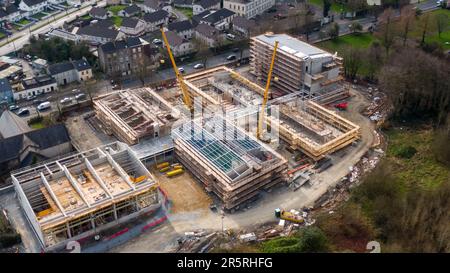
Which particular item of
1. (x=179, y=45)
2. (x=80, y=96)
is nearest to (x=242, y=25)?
(x=179, y=45)

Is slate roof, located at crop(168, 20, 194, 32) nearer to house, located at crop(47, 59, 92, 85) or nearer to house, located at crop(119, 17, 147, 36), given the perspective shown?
Answer: house, located at crop(119, 17, 147, 36)

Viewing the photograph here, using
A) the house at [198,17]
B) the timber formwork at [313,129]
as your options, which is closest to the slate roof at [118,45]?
the house at [198,17]

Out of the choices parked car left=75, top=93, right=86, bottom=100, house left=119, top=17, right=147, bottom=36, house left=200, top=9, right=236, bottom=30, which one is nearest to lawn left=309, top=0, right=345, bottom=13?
house left=200, top=9, right=236, bottom=30

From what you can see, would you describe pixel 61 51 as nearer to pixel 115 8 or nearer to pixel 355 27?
pixel 115 8

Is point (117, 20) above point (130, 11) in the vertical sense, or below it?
below

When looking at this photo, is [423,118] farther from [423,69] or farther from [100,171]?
[100,171]
